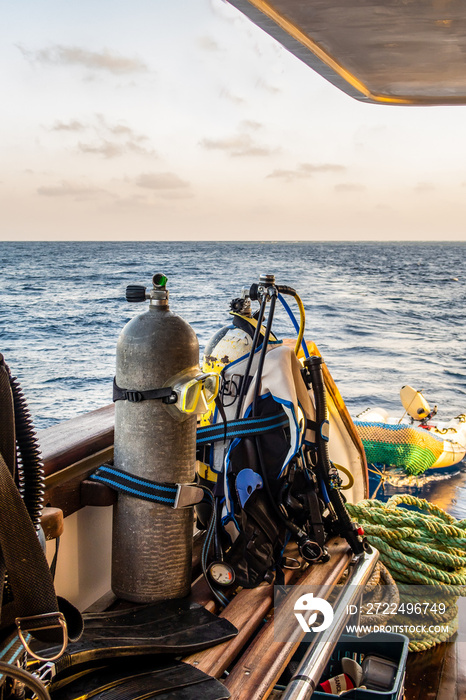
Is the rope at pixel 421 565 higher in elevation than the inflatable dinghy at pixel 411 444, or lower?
higher

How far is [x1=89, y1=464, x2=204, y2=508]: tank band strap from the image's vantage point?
5.19 ft

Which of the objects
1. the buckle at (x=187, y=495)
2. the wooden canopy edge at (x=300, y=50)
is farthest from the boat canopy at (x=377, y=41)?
the buckle at (x=187, y=495)

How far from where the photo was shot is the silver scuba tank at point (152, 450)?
155cm

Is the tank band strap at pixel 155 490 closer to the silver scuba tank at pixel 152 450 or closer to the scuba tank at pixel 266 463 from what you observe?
the silver scuba tank at pixel 152 450

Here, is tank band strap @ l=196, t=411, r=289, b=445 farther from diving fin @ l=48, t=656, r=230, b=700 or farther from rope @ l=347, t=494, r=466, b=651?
rope @ l=347, t=494, r=466, b=651

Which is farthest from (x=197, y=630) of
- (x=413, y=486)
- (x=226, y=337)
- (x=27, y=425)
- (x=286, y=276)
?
(x=286, y=276)

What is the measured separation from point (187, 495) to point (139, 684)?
44 cm

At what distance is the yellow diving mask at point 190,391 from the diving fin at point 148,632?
18.7 inches

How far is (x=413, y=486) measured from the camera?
239 inches

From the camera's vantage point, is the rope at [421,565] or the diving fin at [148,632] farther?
the rope at [421,565]

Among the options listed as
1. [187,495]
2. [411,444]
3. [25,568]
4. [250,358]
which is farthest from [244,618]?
[411,444]

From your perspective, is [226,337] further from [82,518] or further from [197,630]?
[197,630]

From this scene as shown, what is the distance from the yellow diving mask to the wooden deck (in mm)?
343

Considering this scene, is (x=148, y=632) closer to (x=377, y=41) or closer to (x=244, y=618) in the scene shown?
(x=244, y=618)
